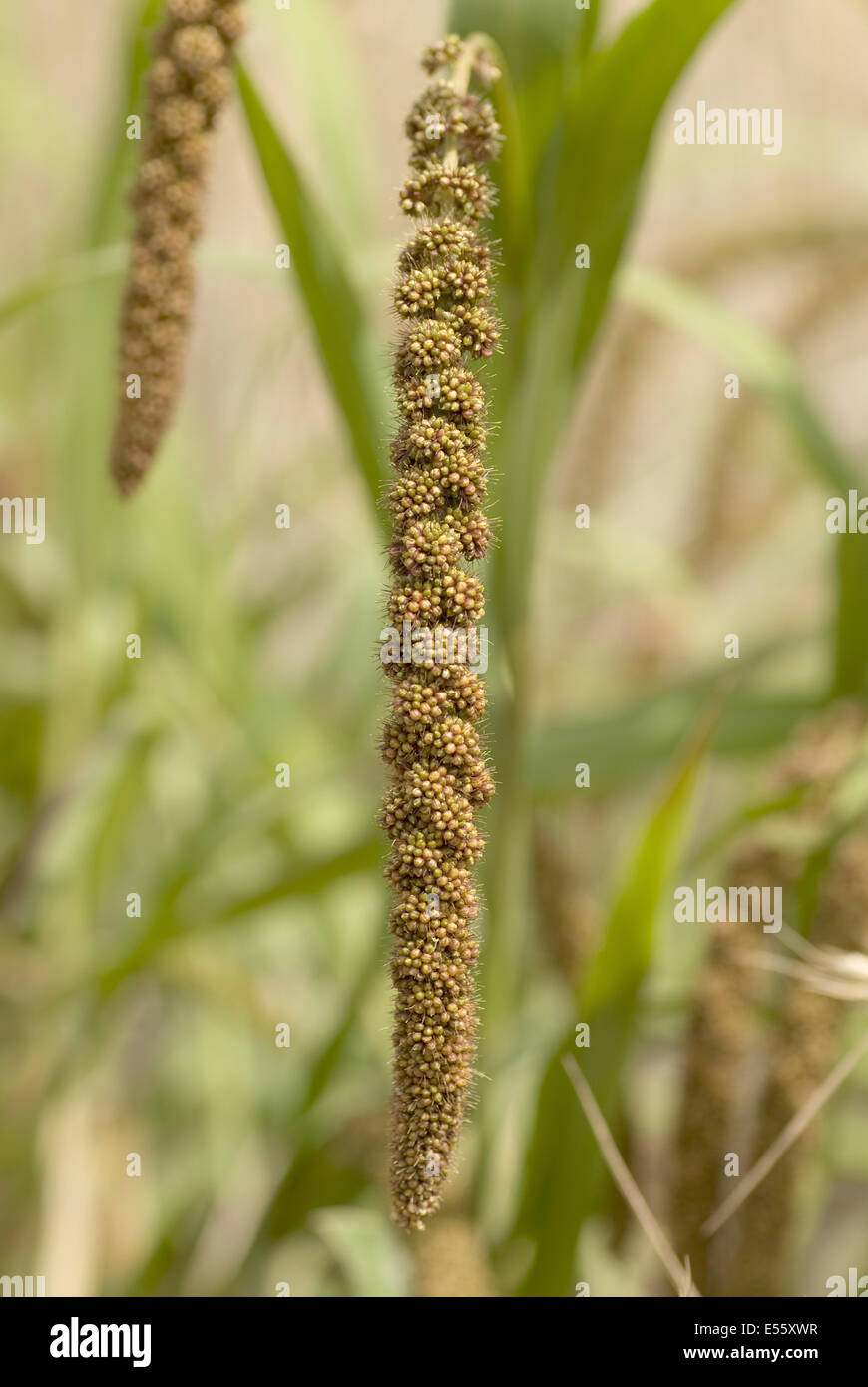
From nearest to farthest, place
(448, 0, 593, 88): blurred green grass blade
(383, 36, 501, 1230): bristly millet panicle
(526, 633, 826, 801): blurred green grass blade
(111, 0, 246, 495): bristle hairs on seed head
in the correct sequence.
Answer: (383, 36, 501, 1230): bristly millet panicle
(111, 0, 246, 495): bristle hairs on seed head
(448, 0, 593, 88): blurred green grass blade
(526, 633, 826, 801): blurred green grass blade

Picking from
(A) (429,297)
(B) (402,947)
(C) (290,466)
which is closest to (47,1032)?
(C) (290,466)

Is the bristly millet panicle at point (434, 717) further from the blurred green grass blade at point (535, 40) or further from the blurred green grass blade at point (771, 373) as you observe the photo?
the blurred green grass blade at point (771, 373)

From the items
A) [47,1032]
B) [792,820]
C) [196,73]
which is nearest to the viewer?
[196,73]

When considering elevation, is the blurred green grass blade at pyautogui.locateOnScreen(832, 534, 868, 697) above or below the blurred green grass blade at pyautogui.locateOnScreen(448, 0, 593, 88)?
below

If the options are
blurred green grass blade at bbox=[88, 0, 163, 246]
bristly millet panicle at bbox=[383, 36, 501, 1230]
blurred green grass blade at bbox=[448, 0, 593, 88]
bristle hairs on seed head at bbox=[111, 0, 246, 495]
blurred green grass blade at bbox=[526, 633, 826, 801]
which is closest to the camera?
bristly millet panicle at bbox=[383, 36, 501, 1230]

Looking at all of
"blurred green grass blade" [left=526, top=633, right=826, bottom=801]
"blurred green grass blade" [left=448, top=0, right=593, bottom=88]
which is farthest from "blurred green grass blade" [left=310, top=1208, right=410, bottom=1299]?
"blurred green grass blade" [left=448, top=0, right=593, bottom=88]

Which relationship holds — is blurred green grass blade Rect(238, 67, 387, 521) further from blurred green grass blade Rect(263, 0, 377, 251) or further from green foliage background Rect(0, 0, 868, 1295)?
blurred green grass blade Rect(263, 0, 377, 251)
